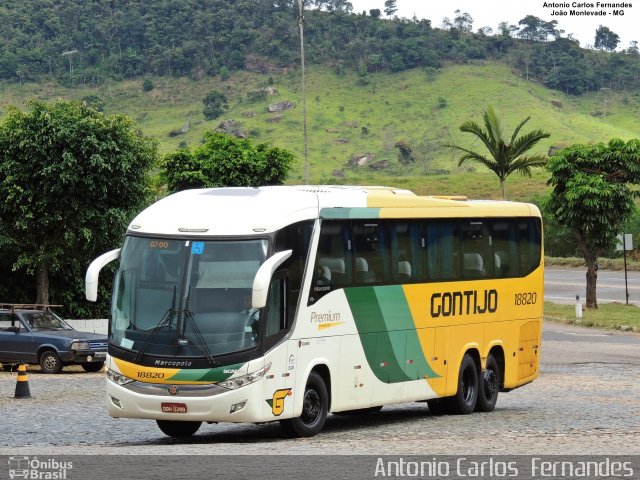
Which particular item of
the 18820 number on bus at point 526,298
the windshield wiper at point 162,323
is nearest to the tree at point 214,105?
the 18820 number on bus at point 526,298

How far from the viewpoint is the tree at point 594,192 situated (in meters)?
51.0

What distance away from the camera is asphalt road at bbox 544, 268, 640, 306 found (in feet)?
194

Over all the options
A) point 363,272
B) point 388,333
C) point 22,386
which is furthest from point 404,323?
point 22,386

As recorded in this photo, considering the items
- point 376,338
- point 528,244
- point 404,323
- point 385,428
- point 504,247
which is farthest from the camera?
point 528,244

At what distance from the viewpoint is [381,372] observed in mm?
18172

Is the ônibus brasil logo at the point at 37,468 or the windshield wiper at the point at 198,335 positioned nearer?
the ônibus brasil logo at the point at 37,468

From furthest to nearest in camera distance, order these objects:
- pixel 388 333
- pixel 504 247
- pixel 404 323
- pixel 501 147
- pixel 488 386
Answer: pixel 501 147 < pixel 504 247 < pixel 488 386 < pixel 404 323 < pixel 388 333

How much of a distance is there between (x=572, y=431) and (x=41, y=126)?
28.1 meters

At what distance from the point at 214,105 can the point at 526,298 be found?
155m

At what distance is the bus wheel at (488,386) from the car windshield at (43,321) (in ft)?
45.0

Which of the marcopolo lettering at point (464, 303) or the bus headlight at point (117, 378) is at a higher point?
the marcopolo lettering at point (464, 303)

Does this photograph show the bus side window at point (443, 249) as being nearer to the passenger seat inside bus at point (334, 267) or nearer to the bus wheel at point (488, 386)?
the bus wheel at point (488, 386)

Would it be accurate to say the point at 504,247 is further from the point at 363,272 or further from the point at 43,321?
the point at 43,321

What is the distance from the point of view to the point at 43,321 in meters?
31.5
